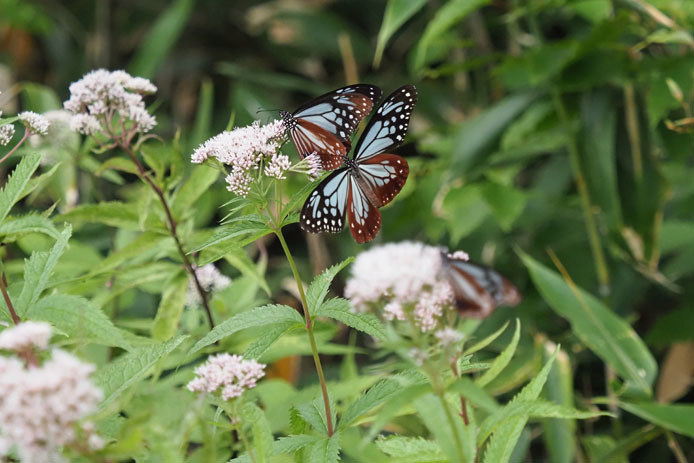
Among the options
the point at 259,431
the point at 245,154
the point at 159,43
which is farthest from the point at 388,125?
the point at 159,43

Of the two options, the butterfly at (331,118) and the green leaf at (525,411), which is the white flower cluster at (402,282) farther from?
the butterfly at (331,118)

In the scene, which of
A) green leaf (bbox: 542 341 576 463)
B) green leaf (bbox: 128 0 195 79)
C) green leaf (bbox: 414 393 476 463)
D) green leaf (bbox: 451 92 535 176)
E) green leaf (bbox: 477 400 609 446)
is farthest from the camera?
green leaf (bbox: 128 0 195 79)

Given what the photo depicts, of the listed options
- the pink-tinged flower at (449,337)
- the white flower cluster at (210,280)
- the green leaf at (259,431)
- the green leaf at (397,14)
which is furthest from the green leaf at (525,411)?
the green leaf at (397,14)

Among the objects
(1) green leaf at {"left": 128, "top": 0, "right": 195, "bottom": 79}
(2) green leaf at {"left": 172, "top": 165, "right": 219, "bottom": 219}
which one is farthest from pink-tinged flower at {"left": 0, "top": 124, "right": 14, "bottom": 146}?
(1) green leaf at {"left": 128, "top": 0, "right": 195, "bottom": 79}

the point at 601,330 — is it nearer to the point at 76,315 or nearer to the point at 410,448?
the point at 410,448

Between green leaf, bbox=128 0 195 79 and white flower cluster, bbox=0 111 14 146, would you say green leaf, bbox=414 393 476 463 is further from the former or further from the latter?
green leaf, bbox=128 0 195 79
